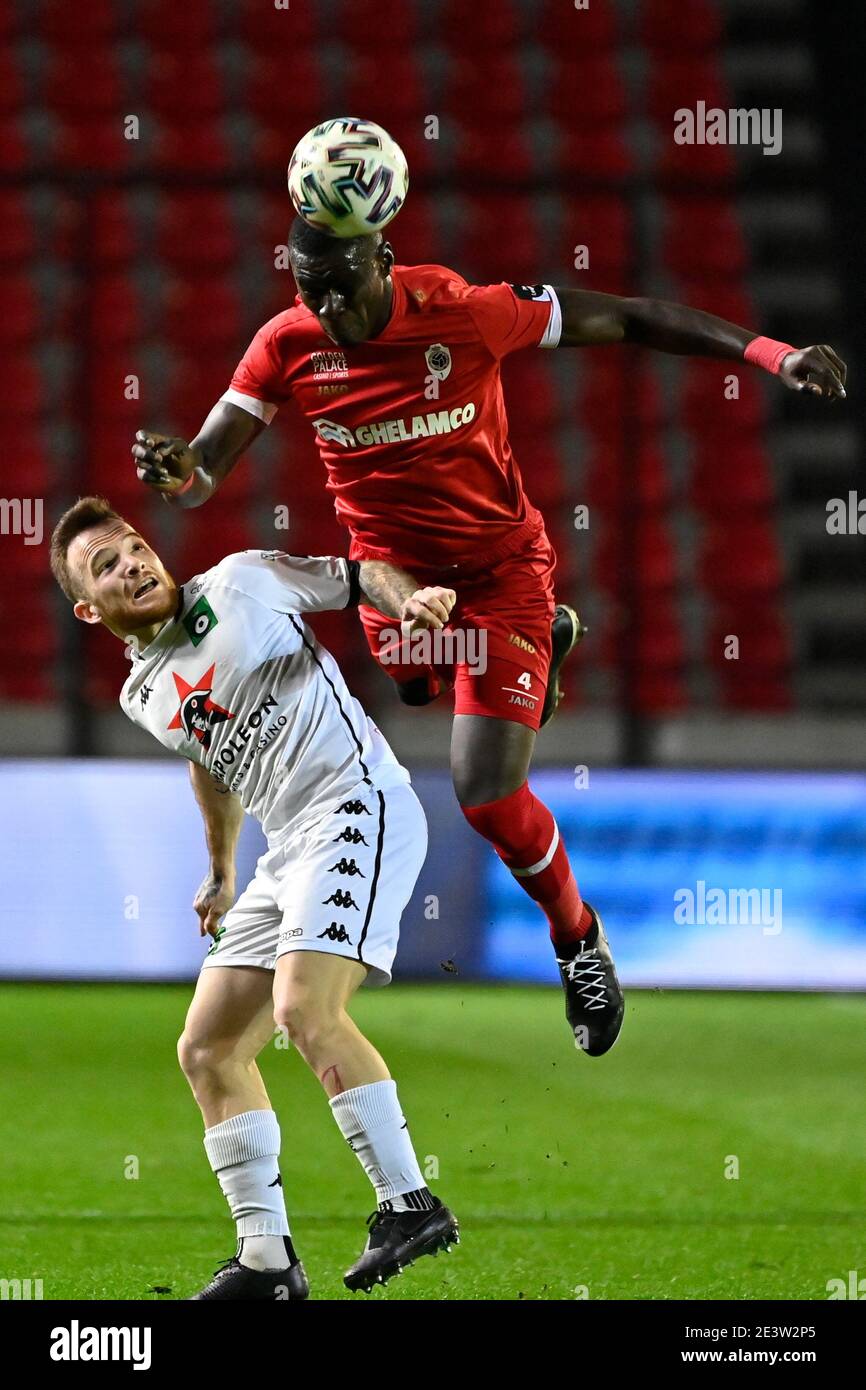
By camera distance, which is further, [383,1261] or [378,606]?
[378,606]

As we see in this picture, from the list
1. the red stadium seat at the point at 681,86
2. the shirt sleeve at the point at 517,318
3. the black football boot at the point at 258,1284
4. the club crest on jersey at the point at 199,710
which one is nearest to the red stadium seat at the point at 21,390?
the red stadium seat at the point at 681,86

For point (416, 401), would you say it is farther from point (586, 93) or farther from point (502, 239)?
point (586, 93)

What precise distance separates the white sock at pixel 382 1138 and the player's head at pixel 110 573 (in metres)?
1.09

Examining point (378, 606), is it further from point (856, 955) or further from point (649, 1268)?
point (856, 955)

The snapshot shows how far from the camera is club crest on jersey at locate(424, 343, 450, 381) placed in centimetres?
429

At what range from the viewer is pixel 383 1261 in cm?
346

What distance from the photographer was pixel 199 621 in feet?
12.7

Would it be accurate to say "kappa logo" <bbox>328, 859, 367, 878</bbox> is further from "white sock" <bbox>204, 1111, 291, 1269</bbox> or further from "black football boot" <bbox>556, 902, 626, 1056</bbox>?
"black football boot" <bbox>556, 902, 626, 1056</bbox>

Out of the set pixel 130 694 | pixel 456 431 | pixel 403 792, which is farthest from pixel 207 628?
pixel 456 431

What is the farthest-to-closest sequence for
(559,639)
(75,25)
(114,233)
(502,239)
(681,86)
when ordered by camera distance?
(75,25)
(681,86)
(502,239)
(114,233)
(559,639)

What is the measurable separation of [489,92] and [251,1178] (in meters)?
8.63

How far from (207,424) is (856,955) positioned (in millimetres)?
3931

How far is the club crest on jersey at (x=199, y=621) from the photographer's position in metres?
3.87

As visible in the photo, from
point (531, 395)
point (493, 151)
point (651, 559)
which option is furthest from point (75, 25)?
point (651, 559)
